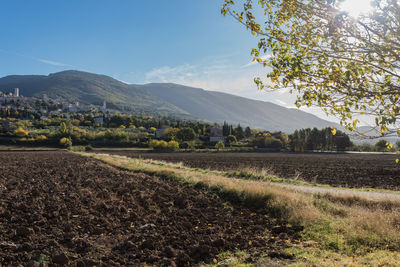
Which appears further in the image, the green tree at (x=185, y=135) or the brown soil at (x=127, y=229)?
the green tree at (x=185, y=135)

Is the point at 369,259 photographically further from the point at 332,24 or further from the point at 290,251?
the point at 332,24

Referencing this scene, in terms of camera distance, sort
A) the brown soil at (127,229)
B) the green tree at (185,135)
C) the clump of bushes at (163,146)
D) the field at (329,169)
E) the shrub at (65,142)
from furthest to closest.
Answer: the green tree at (185,135)
the clump of bushes at (163,146)
the shrub at (65,142)
the field at (329,169)
the brown soil at (127,229)

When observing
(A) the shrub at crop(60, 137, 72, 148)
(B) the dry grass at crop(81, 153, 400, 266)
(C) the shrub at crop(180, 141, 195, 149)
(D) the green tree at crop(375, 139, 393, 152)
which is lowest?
(A) the shrub at crop(60, 137, 72, 148)

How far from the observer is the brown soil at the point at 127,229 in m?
7.66

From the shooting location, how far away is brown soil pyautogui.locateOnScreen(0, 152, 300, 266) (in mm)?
7656

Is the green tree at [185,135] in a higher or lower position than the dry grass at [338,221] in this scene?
higher

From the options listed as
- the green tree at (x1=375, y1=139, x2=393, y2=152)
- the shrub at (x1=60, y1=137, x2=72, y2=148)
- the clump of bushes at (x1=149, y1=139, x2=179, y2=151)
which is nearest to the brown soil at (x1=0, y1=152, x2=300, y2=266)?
the green tree at (x1=375, y1=139, x2=393, y2=152)

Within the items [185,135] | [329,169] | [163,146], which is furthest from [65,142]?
[329,169]

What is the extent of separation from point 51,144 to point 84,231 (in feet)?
360

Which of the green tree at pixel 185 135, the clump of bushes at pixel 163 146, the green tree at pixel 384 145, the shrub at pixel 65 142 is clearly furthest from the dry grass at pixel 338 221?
the green tree at pixel 185 135

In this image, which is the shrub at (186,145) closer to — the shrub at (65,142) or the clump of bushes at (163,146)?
the clump of bushes at (163,146)

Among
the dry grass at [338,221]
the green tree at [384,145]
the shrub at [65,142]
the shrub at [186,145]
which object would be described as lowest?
the shrub at [65,142]

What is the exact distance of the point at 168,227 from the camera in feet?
33.5

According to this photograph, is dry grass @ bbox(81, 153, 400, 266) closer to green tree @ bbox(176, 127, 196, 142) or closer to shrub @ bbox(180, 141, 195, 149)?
shrub @ bbox(180, 141, 195, 149)
